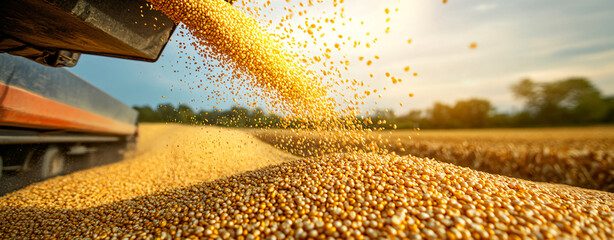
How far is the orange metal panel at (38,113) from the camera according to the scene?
8.77 ft

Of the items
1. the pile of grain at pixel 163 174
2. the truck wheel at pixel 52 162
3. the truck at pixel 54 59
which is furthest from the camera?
the truck wheel at pixel 52 162

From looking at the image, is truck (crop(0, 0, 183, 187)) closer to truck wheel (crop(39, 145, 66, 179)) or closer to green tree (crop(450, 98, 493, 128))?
truck wheel (crop(39, 145, 66, 179))

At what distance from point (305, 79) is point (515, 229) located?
95.0 inches

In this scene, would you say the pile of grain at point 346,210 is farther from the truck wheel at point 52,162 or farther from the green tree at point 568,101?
the green tree at point 568,101

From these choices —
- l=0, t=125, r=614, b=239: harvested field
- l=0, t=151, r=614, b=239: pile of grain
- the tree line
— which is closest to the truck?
l=0, t=125, r=614, b=239: harvested field

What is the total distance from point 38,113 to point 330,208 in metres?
3.90

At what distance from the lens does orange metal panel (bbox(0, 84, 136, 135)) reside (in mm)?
2674

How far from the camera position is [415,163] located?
2.54 metres

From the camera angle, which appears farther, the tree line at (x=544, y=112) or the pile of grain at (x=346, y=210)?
the tree line at (x=544, y=112)

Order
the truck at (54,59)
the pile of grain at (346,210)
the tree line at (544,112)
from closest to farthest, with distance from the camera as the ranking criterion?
1. the pile of grain at (346,210)
2. the truck at (54,59)
3. the tree line at (544,112)

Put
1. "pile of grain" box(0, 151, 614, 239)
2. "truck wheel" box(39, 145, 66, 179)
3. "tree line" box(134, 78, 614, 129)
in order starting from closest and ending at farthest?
"pile of grain" box(0, 151, 614, 239)
"truck wheel" box(39, 145, 66, 179)
"tree line" box(134, 78, 614, 129)

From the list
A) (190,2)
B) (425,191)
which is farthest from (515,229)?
(190,2)

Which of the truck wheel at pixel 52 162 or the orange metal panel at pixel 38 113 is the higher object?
the orange metal panel at pixel 38 113

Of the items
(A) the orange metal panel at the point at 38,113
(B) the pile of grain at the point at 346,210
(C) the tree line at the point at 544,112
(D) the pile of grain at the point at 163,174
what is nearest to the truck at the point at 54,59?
(A) the orange metal panel at the point at 38,113
